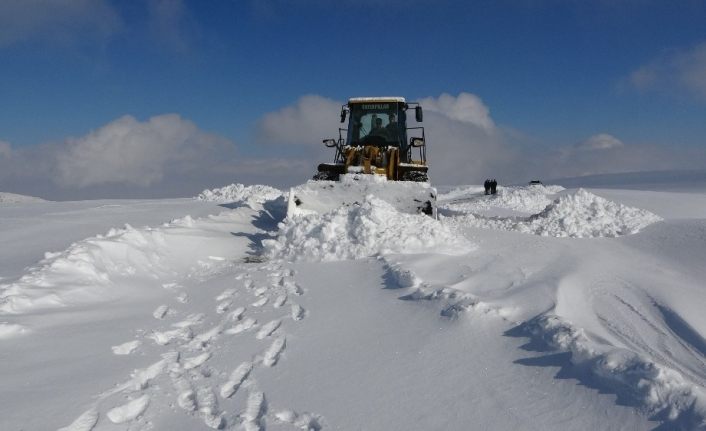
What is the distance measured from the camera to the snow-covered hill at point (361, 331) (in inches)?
95.1

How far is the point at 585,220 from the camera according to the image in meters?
8.12

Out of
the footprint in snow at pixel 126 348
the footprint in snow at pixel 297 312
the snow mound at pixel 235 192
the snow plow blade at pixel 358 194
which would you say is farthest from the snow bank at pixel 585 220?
the snow mound at pixel 235 192

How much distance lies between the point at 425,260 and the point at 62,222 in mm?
7173

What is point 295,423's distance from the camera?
8.00 feet

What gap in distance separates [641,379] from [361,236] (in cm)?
429

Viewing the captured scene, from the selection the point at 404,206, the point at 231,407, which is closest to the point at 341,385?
the point at 231,407

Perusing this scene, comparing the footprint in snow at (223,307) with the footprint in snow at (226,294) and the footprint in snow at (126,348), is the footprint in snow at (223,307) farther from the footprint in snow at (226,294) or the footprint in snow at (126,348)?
the footprint in snow at (126,348)

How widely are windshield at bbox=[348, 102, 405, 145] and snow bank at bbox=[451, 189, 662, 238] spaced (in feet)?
10.4

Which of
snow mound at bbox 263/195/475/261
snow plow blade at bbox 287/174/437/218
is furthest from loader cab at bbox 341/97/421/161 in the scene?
snow mound at bbox 263/195/475/261

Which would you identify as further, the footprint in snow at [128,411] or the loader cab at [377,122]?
the loader cab at [377,122]

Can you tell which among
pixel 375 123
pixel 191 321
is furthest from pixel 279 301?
pixel 375 123

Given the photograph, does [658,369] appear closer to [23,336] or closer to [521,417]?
[521,417]

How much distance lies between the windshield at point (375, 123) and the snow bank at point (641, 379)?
26.8 feet

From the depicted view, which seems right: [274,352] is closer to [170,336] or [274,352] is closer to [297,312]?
[297,312]
